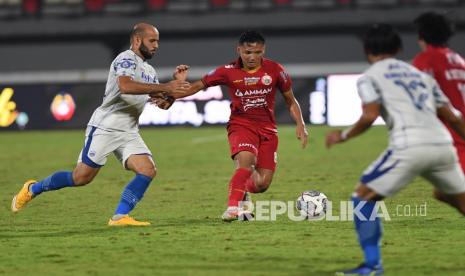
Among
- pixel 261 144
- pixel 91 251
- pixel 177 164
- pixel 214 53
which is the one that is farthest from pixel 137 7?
pixel 91 251

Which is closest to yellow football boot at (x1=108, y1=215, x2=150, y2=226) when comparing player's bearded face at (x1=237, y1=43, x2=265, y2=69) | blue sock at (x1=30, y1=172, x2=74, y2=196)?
blue sock at (x1=30, y1=172, x2=74, y2=196)

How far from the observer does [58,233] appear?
8367 millimetres

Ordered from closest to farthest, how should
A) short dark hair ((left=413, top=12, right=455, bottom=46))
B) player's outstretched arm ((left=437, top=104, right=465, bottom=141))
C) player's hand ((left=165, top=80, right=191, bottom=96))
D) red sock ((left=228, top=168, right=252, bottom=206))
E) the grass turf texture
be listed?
1. player's outstretched arm ((left=437, top=104, right=465, bottom=141))
2. the grass turf texture
3. short dark hair ((left=413, top=12, right=455, bottom=46))
4. player's hand ((left=165, top=80, right=191, bottom=96))
5. red sock ((left=228, top=168, right=252, bottom=206))

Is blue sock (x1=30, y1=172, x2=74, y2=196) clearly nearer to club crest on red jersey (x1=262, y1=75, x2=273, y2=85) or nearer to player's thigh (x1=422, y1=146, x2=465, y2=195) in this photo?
club crest on red jersey (x1=262, y1=75, x2=273, y2=85)

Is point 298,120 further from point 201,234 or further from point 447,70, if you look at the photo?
point 447,70

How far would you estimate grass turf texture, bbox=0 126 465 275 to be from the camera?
662cm

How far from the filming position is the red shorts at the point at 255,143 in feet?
29.6

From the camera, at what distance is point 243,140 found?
9.02m

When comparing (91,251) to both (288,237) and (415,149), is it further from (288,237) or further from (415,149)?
(415,149)

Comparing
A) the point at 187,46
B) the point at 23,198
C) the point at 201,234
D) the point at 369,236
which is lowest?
the point at 369,236

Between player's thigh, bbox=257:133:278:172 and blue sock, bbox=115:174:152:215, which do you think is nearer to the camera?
blue sock, bbox=115:174:152:215

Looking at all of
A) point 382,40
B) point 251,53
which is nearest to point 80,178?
point 251,53

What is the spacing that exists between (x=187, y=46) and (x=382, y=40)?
25.9 meters

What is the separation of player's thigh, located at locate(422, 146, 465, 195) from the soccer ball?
9.16ft
